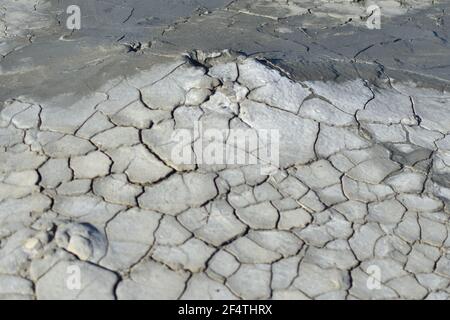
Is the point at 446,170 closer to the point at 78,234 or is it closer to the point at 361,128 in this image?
the point at 361,128

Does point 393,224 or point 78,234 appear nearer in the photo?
point 78,234

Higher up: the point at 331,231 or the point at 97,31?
the point at 97,31
